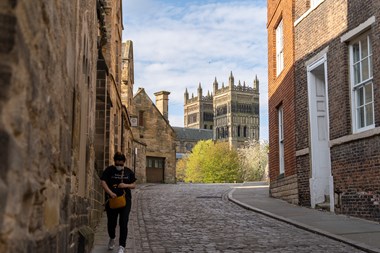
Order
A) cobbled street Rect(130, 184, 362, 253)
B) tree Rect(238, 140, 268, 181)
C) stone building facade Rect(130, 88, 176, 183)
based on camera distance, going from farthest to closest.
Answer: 1. tree Rect(238, 140, 268, 181)
2. stone building facade Rect(130, 88, 176, 183)
3. cobbled street Rect(130, 184, 362, 253)

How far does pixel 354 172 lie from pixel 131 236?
19.1 ft

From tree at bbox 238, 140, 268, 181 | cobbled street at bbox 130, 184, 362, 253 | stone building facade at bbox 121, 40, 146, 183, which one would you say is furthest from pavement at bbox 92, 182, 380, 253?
tree at bbox 238, 140, 268, 181

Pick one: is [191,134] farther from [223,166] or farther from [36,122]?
[36,122]

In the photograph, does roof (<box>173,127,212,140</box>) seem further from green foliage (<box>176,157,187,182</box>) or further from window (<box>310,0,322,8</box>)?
window (<box>310,0,322,8</box>)

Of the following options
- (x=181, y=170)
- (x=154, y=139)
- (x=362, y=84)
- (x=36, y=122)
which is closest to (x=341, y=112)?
(x=362, y=84)

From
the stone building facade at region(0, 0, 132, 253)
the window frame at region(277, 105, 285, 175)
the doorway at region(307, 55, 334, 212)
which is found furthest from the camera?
the window frame at region(277, 105, 285, 175)

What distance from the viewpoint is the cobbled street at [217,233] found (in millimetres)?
9148

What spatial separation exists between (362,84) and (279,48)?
25.2ft

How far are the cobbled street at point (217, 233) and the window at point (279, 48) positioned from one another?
6.08 m

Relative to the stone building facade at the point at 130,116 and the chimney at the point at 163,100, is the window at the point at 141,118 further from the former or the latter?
the chimney at the point at 163,100

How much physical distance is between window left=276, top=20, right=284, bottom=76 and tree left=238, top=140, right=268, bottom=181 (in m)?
56.6

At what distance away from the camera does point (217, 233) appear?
36.3 ft

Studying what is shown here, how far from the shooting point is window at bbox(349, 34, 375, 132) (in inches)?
494

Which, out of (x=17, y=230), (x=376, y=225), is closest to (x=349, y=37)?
(x=376, y=225)
